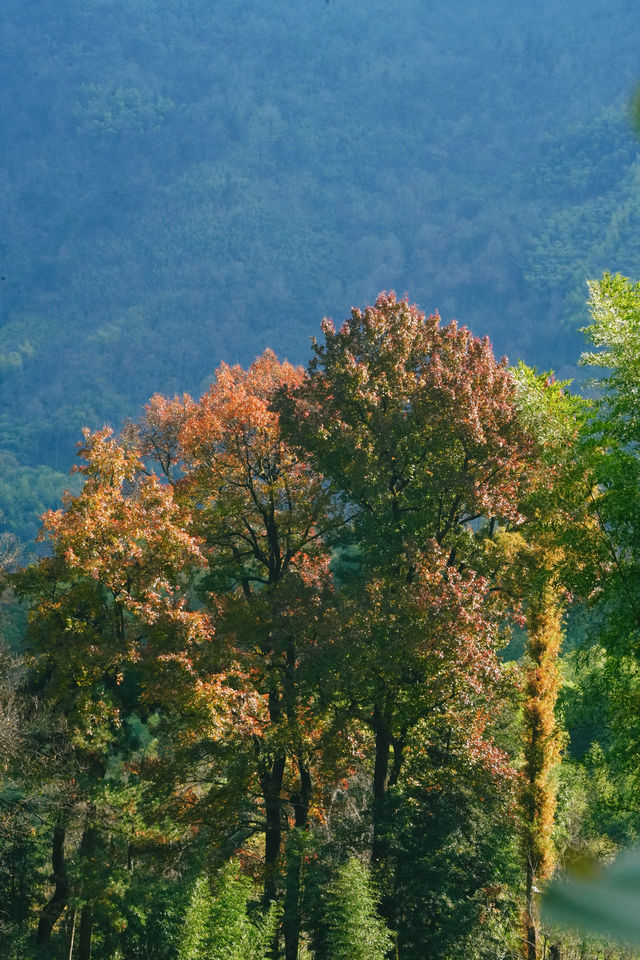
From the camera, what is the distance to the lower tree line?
543 inches

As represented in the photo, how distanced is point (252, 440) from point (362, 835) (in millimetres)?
10135

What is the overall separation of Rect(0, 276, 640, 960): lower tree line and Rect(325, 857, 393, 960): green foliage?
16 cm

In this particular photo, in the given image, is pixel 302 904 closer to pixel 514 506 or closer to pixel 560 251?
pixel 514 506

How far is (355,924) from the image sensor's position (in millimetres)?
12219

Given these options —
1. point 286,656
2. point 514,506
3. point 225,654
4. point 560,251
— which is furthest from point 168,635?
point 560,251

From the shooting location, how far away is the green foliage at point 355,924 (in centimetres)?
1212

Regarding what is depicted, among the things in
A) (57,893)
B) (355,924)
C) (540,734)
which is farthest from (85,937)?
(540,734)

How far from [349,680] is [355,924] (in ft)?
15.9

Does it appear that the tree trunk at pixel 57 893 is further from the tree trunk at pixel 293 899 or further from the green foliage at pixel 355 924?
the green foliage at pixel 355 924

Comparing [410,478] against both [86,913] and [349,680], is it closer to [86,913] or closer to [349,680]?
[349,680]

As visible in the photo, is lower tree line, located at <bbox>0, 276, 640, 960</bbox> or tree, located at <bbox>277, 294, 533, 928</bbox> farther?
tree, located at <bbox>277, 294, 533, 928</bbox>

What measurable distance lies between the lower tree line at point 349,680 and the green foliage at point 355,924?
0.53ft

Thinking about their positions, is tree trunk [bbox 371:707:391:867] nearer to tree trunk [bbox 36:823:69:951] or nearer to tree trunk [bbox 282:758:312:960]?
tree trunk [bbox 282:758:312:960]

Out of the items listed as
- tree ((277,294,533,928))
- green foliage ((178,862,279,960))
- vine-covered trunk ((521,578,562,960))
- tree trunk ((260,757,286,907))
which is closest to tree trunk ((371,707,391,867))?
tree ((277,294,533,928))
